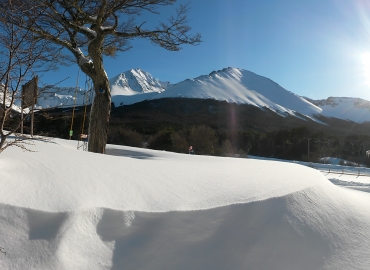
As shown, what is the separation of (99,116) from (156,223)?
3.46 m

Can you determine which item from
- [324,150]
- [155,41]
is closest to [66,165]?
[155,41]

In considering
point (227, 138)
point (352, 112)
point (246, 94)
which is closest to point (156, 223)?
point (227, 138)

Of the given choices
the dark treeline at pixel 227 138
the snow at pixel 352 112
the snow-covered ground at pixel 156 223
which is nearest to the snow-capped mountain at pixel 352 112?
the snow at pixel 352 112

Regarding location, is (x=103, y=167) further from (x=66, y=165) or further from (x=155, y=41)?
(x=155, y=41)

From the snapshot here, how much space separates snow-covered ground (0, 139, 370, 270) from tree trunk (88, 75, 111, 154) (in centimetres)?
245

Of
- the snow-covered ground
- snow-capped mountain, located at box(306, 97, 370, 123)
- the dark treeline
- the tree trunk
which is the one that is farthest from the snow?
the snow-covered ground

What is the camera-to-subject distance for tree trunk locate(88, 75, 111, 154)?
16.4ft

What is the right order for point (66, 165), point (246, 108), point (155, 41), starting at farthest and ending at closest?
point (246, 108), point (155, 41), point (66, 165)

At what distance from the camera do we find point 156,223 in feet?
6.57

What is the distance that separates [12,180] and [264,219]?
190cm

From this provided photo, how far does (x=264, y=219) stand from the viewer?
7.02ft

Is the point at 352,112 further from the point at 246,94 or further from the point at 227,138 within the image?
the point at 227,138

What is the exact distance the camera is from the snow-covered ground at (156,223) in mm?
1729

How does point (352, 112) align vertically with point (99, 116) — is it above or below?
above
